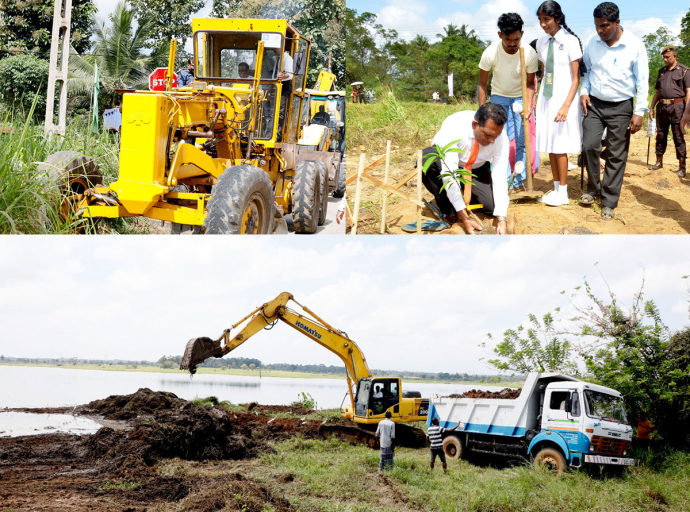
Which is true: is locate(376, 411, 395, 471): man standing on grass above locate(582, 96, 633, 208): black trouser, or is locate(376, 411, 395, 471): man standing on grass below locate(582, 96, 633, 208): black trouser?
below

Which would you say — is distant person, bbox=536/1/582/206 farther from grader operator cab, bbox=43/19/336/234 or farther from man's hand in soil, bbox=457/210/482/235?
grader operator cab, bbox=43/19/336/234

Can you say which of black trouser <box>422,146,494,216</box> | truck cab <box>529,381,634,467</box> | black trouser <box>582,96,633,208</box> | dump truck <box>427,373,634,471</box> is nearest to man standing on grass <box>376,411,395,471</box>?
dump truck <box>427,373,634,471</box>

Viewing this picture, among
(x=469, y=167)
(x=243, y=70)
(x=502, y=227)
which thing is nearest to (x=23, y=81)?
(x=243, y=70)

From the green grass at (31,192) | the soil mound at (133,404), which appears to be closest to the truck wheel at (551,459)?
the green grass at (31,192)

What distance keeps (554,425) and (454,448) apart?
1.88 meters

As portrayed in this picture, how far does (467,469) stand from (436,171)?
4561 mm

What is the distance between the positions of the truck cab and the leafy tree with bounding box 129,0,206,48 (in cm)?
566

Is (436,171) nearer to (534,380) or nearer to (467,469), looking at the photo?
(534,380)

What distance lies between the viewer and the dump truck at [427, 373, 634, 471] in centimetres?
685

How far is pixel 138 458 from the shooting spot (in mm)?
7102

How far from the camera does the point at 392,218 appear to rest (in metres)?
4.75

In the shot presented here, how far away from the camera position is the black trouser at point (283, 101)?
703 centimetres

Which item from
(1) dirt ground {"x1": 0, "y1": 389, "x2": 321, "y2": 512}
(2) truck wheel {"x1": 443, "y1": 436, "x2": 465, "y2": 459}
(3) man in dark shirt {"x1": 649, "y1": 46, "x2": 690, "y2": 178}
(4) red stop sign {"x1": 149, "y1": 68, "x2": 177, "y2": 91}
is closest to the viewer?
(1) dirt ground {"x1": 0, "y1": 389, "x2": 321, "y2": 512}

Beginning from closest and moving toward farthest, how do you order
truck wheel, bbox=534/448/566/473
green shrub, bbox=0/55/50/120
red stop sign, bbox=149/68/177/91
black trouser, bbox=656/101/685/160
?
1. green shrub, bbox=0/55/50/120
2. red stop sign, bbox=149/68/177/91
3. black trouser, bbox=656/101/685/160
4. truck wheel, bbox=534/448/566/473
